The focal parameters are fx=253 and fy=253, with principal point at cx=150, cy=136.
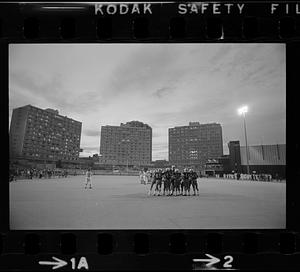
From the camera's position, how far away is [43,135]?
478 centimetres

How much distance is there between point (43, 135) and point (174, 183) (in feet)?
15.6

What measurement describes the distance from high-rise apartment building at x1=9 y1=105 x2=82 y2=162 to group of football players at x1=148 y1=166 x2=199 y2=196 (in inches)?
105

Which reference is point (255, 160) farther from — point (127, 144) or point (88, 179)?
point (88, 179)

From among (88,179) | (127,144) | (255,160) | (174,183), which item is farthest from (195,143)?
(174,183)

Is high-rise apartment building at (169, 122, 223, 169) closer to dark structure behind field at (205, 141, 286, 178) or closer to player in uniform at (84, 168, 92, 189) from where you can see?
dark structure behind field at (205, 141, 286, 178)

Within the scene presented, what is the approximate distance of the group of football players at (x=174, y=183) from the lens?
271 inches

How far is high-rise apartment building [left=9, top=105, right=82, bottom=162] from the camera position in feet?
13.4

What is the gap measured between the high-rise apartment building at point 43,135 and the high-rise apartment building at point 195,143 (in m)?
1.82
